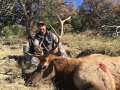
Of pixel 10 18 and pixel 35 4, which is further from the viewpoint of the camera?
pixel 10 18

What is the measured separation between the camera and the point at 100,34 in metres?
20.3

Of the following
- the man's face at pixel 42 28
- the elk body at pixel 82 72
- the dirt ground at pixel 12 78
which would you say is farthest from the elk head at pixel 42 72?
the man's face at pixel 42 28

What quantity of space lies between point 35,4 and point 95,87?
A: 2014 cm

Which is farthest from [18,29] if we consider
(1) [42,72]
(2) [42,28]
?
(1) [42,72]

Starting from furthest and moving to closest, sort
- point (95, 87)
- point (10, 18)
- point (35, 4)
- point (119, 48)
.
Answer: point (10, 18) < point (35, 4) < point (119, 48) < point (95, 87)

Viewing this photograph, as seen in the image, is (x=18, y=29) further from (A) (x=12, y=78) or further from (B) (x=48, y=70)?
(B) (x=48, y=70)

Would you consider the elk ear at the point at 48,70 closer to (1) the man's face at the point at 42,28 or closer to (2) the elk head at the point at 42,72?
(2) the elk head at the point at 42,72

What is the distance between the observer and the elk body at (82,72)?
7.41 m

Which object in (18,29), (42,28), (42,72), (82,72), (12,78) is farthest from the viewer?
(18,29)

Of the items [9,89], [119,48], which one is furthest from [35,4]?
[9,89]

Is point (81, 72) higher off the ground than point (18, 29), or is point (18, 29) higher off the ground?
point (81, 72)

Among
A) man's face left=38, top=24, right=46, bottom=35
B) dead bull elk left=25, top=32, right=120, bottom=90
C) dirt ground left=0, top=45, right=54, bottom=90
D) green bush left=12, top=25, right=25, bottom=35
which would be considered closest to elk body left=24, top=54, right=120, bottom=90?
dead bull elk left=25, top=32, right=120, bottom=90

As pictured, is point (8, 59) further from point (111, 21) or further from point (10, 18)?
point (10, 18)

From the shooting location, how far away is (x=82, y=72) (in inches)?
294
